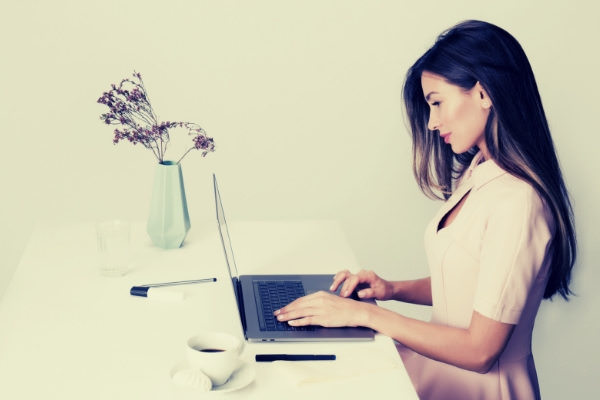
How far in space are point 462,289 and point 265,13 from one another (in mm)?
1346

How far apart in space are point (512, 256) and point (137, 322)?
70cm

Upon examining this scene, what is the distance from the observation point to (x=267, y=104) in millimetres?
2580

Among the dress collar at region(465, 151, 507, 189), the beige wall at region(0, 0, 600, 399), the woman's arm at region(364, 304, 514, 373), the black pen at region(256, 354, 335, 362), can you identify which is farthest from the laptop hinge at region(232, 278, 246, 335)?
the beige wall at region(0, 0, 600, 399)

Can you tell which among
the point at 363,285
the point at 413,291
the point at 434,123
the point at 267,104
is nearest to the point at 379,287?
the point at 363,285

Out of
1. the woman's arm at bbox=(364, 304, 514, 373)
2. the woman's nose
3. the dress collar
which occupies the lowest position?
the woman's arm at bbox=(364, 304, 514, 373)

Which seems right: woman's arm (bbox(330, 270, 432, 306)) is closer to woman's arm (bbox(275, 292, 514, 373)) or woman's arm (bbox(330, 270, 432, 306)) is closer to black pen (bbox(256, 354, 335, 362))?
woman's arm (bbox(275, 292, 514, 373))

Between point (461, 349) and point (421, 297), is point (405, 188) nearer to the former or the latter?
point (421, 297)

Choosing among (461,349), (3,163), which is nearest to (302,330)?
(461,349)

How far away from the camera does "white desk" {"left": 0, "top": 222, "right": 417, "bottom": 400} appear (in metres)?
1.17

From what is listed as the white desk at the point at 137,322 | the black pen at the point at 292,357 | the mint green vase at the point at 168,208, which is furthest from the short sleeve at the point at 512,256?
the mint green vase at the point at 168,208

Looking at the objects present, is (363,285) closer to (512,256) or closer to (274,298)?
(274,298)

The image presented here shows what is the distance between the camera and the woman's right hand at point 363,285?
1579mm

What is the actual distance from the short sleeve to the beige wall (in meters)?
1.25

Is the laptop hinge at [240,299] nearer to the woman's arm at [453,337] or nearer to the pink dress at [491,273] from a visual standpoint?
the woman's arm at [453,337]
